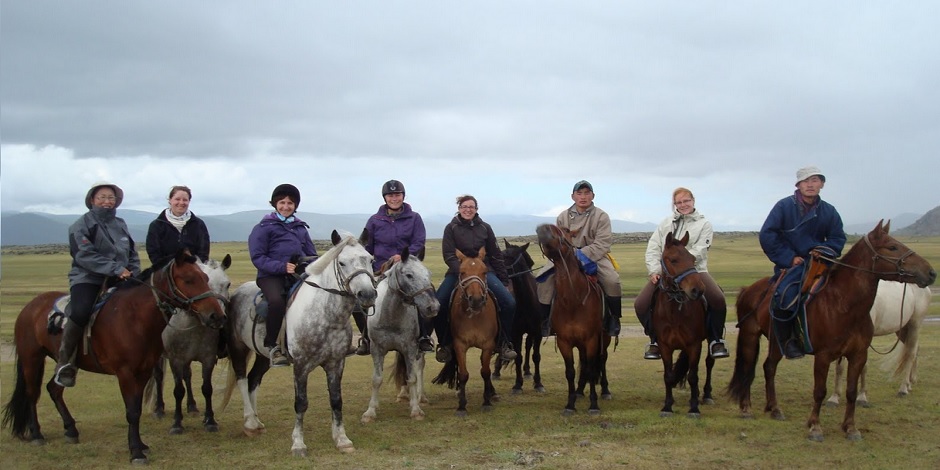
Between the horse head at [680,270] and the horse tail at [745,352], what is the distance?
119cm

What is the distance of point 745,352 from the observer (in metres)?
9.30

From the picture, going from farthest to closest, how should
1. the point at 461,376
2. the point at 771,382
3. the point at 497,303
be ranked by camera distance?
1. the point at 497,303
2. the point at 461,376
3. the point at 771,382

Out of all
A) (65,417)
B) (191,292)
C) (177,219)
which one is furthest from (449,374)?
(65,417)

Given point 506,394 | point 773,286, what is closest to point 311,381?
point 506,394

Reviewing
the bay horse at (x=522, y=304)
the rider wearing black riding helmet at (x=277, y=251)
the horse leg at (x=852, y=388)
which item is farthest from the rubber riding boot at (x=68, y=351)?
the horse leg at (x=852, y=388)

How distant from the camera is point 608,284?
9.65m

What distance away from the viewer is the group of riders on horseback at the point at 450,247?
7625mm

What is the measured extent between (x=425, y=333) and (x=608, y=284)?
9.39ft

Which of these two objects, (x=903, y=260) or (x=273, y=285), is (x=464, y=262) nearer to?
(x=273, y=285)

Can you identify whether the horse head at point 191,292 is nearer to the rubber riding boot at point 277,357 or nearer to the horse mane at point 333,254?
the rubber riding boot at point 277,357

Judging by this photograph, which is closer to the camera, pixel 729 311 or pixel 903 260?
pixel 903 260

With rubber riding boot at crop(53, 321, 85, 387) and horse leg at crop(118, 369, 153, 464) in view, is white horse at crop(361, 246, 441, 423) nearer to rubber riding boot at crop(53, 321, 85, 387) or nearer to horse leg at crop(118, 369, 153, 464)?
horse leg at crop(118, 369, 153, 464)

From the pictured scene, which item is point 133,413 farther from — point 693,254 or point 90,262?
point 693,254

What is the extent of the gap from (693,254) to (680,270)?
893mm
